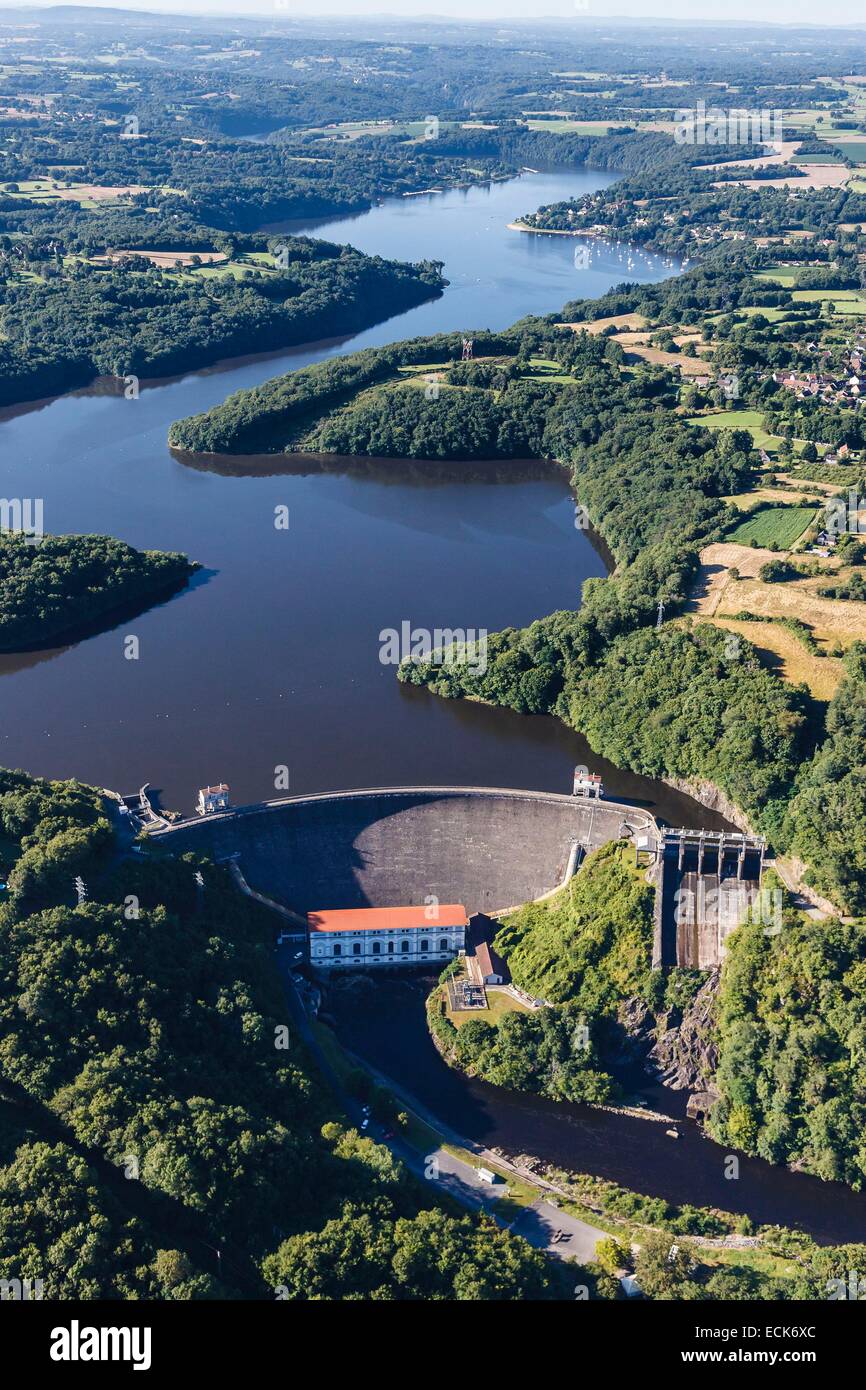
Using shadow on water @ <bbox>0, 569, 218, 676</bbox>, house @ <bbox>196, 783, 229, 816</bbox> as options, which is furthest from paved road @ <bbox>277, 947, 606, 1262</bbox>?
shadow on water @ <bbox>0, 569, 218, 676</bbox>

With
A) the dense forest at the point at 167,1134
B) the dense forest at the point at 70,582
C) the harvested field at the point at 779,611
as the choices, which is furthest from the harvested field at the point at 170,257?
the dense forest at the point at 167,1134

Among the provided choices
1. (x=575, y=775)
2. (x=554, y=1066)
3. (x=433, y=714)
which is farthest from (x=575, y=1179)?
(x=433, y=714)

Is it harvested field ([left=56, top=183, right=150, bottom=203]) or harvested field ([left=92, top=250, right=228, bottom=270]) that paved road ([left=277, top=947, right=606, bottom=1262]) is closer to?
harvested field ([left=92, top=250, right=228, bottom=270])

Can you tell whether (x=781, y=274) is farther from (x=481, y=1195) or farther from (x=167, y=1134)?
(x=167, y=1134)

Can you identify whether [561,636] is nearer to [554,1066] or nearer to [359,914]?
[359,914]

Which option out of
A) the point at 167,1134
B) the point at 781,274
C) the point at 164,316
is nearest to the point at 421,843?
the point at 167,1134

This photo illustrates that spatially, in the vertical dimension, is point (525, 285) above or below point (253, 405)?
above
